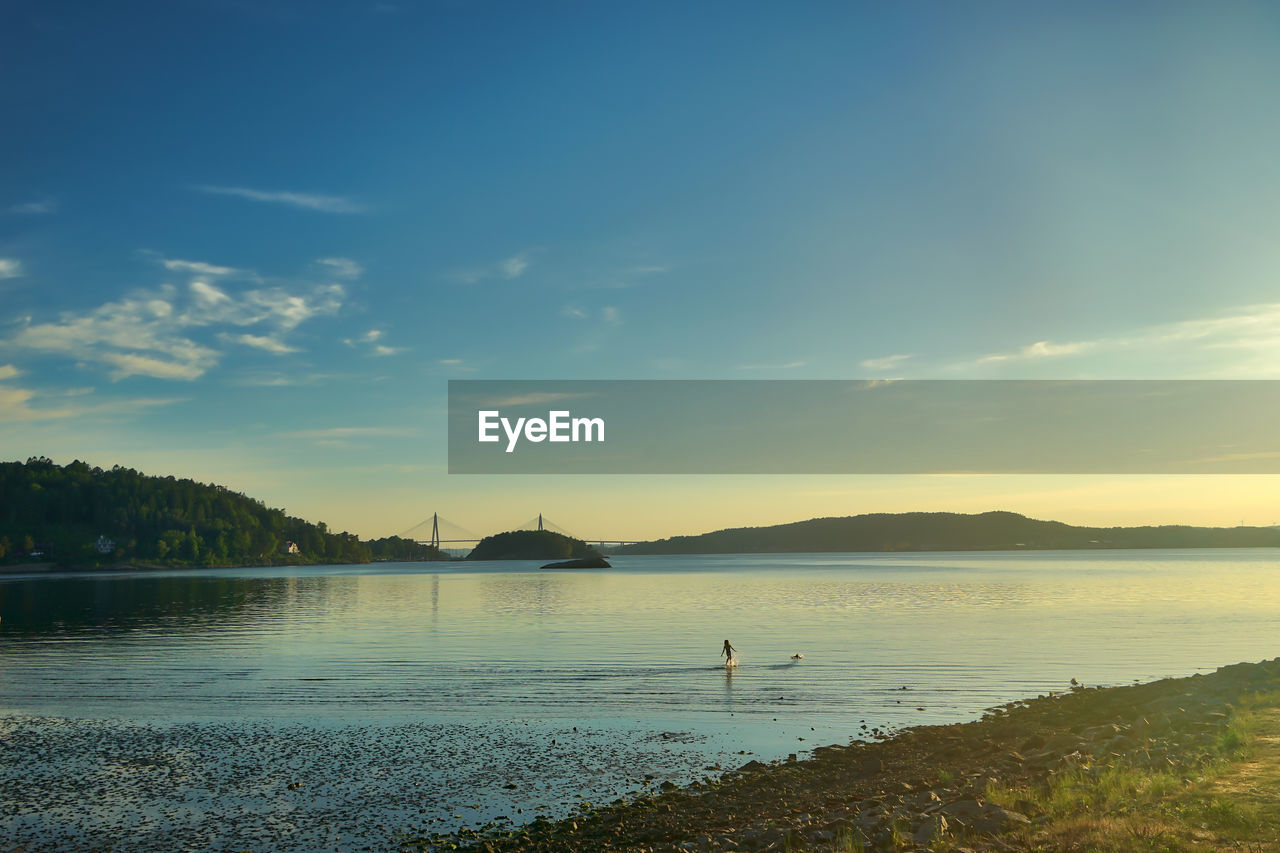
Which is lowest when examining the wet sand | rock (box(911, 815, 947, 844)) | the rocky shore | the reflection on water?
the reflection on water

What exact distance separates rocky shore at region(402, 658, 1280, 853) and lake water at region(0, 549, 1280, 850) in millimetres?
2320

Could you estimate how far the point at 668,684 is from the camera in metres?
44.1

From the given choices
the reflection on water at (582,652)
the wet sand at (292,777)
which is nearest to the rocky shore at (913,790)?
the wet sand at (292,777)

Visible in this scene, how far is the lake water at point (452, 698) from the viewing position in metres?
23.7

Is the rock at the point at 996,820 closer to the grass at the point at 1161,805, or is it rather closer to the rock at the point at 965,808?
the rock at the point at 965,808

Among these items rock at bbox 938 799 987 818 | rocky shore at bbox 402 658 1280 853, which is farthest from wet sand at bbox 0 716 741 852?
rock at bbox 938 799 987 818

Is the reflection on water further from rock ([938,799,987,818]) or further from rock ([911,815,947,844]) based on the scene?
rock ([911,815,947,844])

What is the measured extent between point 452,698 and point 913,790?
24.9 metres

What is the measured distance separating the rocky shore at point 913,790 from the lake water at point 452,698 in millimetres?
2320

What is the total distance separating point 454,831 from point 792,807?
29.6ft

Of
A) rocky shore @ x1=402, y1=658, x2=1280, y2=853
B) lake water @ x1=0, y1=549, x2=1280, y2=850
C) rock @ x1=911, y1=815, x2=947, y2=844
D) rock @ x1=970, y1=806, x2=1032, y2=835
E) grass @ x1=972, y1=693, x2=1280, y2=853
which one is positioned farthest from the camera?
lake water @ x1=0, y1=549, x2=1280, y2=850

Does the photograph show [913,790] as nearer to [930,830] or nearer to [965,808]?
[965,808]

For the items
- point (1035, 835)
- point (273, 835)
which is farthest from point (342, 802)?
point (1035, 835)

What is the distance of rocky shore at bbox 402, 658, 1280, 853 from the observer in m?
18.4
